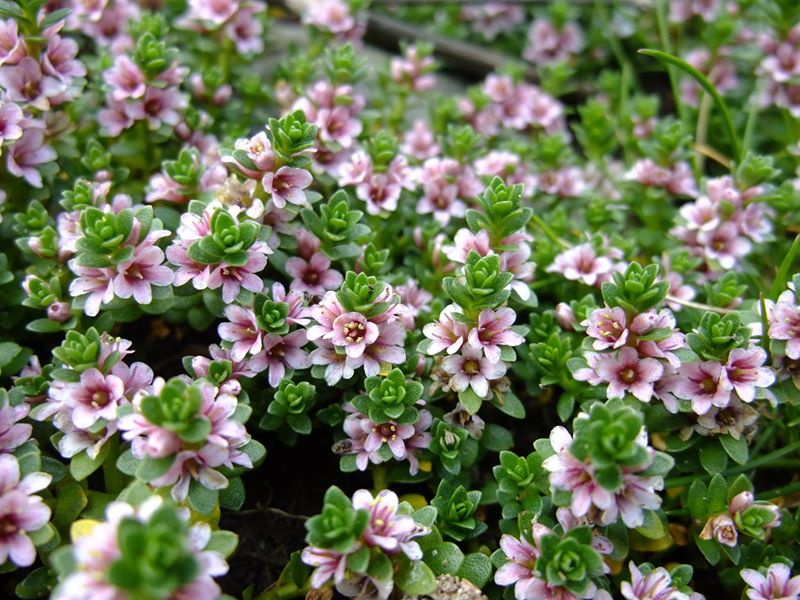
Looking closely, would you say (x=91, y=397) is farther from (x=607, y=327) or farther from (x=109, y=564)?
(x=607, y=327)

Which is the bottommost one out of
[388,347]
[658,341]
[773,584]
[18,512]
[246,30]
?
[773,584]

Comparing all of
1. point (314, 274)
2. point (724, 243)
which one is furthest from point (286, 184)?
point (724, 243)

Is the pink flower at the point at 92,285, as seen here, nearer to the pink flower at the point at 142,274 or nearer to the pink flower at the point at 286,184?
the pink flower at the point at 142,274

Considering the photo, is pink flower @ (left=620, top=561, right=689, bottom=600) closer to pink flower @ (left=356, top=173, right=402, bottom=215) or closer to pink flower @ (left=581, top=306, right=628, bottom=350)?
pink flower @ (left=581, top=306, right=628, bottom=350)

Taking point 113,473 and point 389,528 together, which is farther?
point 113,473

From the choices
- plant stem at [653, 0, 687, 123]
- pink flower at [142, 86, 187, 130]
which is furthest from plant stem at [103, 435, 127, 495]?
plant stem at [653, 0, 687, 123]

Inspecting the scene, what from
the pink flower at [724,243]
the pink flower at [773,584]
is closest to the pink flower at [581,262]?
the pink flower at [724,243]
